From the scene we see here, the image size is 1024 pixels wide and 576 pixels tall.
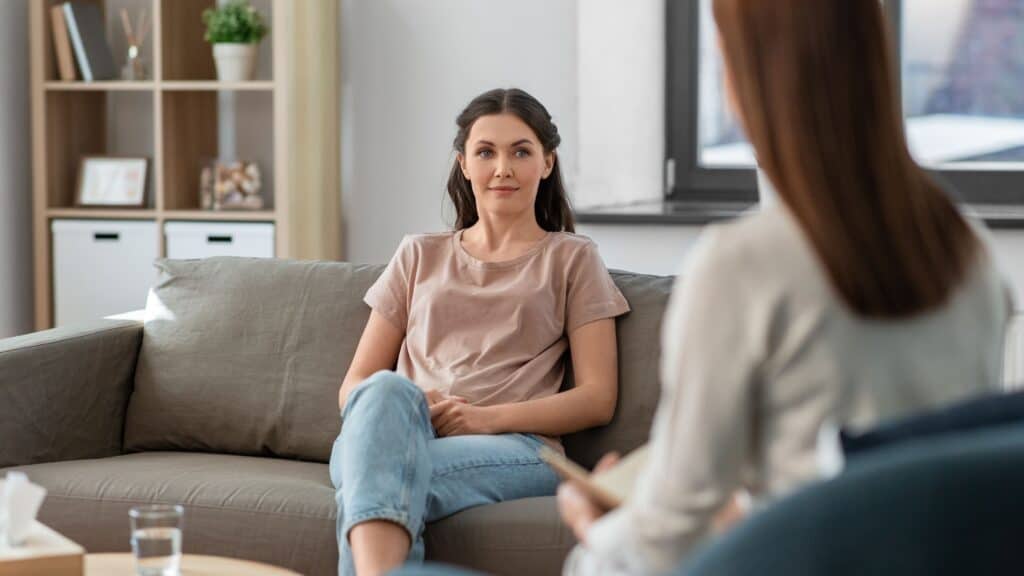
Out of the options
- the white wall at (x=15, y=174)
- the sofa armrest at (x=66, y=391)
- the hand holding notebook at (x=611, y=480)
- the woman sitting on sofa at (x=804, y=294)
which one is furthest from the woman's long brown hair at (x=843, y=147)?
the white wall at (x=15, y=174)

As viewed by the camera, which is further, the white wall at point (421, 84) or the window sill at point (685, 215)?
the white wall at point (421, 84)

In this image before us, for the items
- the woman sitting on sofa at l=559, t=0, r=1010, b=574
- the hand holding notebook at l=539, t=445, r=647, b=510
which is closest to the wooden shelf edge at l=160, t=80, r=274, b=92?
the hand holding notebook at l=539, t=445, r=647, b=510

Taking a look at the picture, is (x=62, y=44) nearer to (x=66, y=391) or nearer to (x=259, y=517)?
(x=66, y=391)

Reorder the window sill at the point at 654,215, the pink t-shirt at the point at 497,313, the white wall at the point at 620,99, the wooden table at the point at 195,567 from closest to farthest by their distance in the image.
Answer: the wooden table at the point at 195,567 → the pink t-shirt at the point at 497,313 → the window sill at the point at 654,215 → the white wall at the point at 620,99

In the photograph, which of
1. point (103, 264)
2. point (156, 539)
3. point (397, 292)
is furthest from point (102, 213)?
point (156, 539)

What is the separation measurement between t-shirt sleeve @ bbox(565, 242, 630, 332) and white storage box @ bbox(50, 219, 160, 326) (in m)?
2.12

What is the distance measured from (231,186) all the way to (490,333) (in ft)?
6.84

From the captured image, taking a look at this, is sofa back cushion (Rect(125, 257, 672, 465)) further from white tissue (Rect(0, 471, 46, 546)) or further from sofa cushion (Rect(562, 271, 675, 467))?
white tissue (Rect(0, 471, 46, 546))

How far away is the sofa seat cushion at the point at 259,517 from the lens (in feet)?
7.62

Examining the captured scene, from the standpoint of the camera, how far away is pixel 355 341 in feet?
9.32

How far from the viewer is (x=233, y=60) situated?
4402 mm

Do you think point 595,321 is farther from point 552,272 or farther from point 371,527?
point 371,527

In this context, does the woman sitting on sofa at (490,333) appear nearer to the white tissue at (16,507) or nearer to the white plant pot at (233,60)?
the white tissue at (16,507)

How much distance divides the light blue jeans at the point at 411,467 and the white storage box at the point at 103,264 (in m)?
2.12
